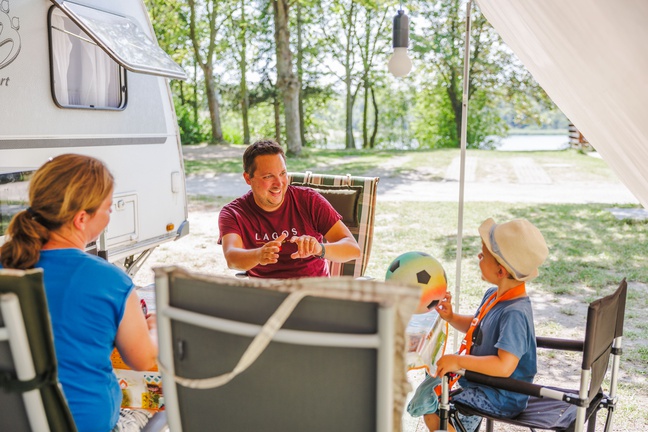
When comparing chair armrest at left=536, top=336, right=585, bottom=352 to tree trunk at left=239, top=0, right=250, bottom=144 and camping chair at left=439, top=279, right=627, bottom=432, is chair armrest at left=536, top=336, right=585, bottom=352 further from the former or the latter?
tree trunk at left=239, top=0, right=250, bottom=144

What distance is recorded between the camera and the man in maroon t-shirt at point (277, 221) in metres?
2.91

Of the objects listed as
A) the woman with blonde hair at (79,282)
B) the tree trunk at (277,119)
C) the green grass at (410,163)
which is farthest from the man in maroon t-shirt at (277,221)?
the tree trunk at (277,119)

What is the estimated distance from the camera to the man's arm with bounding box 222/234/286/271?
8.20 ft

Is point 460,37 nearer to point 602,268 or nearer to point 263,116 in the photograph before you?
point 263,116

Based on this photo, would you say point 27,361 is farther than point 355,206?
No

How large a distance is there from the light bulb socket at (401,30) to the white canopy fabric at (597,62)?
2.00 ft

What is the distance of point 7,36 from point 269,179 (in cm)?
182

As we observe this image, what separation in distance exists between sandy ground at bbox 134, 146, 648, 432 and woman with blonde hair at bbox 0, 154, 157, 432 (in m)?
4.24

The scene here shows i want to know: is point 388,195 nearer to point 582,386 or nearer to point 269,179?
point 269,179

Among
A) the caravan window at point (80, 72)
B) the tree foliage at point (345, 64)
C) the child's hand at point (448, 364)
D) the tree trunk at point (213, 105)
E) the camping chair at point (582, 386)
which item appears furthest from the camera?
the tree foliage at point (345, 64)

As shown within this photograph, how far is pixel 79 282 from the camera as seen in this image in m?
1.59

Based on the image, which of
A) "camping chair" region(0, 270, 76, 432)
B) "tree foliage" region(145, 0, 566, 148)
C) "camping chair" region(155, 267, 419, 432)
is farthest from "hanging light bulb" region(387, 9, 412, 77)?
"tree foliage" region(145, 0, 566, 148)

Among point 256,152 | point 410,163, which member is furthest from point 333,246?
point 410,163

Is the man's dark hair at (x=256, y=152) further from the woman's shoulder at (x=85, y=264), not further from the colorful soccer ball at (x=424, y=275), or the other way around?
the woman's shoulder at (x=85, y=264)
